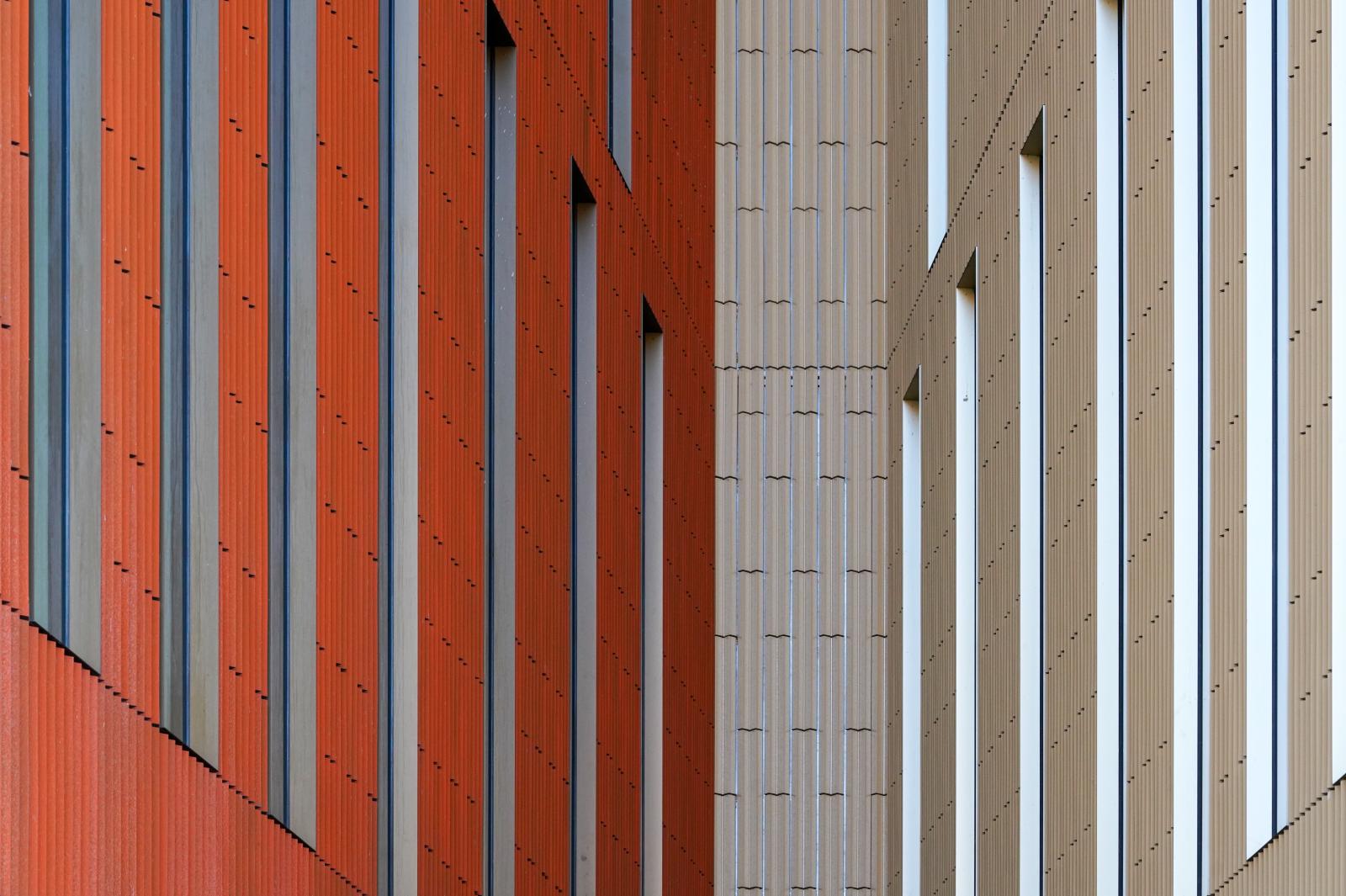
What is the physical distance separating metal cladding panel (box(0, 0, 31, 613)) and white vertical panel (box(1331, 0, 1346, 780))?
5.71 metres

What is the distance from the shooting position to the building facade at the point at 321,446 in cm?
930

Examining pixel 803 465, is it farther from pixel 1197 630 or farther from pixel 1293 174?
pixel 1293 174

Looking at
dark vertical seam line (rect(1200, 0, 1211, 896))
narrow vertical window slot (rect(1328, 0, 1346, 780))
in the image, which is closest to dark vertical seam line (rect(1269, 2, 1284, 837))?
narrow vertical window slot (rect(1328, 0, 1346, 780))

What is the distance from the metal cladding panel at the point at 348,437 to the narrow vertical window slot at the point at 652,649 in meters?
10.6

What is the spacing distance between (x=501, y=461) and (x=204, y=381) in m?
6.51

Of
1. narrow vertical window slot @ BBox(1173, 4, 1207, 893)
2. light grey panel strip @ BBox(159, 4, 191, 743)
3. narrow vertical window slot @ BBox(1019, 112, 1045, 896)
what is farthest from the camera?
narrow vertical window slot @ BBox(1019, 112, 1045, 896)

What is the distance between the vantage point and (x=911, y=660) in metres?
28.4

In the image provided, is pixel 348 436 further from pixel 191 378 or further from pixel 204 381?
pixel 191 378

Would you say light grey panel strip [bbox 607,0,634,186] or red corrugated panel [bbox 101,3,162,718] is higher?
light grey panel strip [bbox 607,0,634,186]

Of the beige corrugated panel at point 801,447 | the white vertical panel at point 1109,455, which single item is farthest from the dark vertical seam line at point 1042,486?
the beige corrugated panel at point 801,447

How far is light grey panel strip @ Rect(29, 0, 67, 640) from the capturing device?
906 cm

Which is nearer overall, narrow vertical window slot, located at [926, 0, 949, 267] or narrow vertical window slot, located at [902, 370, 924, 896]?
narrow vertical window slot, located at [926, 0, 949, 267]

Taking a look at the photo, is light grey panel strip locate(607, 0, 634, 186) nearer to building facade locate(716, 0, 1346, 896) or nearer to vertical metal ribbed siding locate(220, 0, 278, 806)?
building facade locate(716, 0, 1346, 896)

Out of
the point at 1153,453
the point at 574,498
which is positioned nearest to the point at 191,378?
the point at 1153,453
